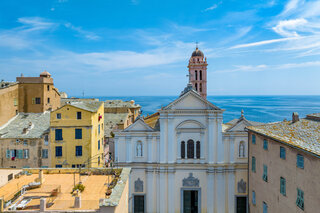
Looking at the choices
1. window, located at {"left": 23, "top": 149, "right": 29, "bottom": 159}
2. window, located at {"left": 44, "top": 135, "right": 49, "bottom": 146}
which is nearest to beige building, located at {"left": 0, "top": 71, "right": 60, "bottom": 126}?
window, located at {"left": 23, "top": 149, "right": 29, "bottom": 159}

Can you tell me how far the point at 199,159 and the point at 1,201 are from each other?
19062 mm

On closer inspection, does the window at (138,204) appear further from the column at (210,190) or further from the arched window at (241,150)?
the arched window at (241,150)

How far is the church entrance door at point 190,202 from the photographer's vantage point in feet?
86.7

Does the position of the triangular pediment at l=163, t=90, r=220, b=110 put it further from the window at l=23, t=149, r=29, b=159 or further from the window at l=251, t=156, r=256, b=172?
the window at l=23, t=149, r=29, b=159

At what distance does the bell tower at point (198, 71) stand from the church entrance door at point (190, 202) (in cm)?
2017

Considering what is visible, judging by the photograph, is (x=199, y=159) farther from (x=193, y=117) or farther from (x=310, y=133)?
(x=310, y=133)

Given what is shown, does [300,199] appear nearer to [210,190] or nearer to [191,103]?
[210,190]

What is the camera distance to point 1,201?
12133 mm

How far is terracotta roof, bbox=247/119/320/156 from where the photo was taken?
52.0 feet

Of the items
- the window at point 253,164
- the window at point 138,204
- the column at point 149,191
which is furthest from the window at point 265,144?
the window at point 138,204

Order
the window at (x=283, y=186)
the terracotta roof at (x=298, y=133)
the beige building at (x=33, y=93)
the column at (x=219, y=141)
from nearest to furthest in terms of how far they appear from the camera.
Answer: the terracotta roof at (x=298, y=133) < the window at (x=283, y=186) < the column at (x=219, y=141) < the beige building at (x=33, y=93)

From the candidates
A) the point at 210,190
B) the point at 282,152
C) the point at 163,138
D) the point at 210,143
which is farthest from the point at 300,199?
the point at 163,138

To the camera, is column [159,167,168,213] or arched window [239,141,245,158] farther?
arched window [239,141,245,158]

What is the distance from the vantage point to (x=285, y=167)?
18172 mm
